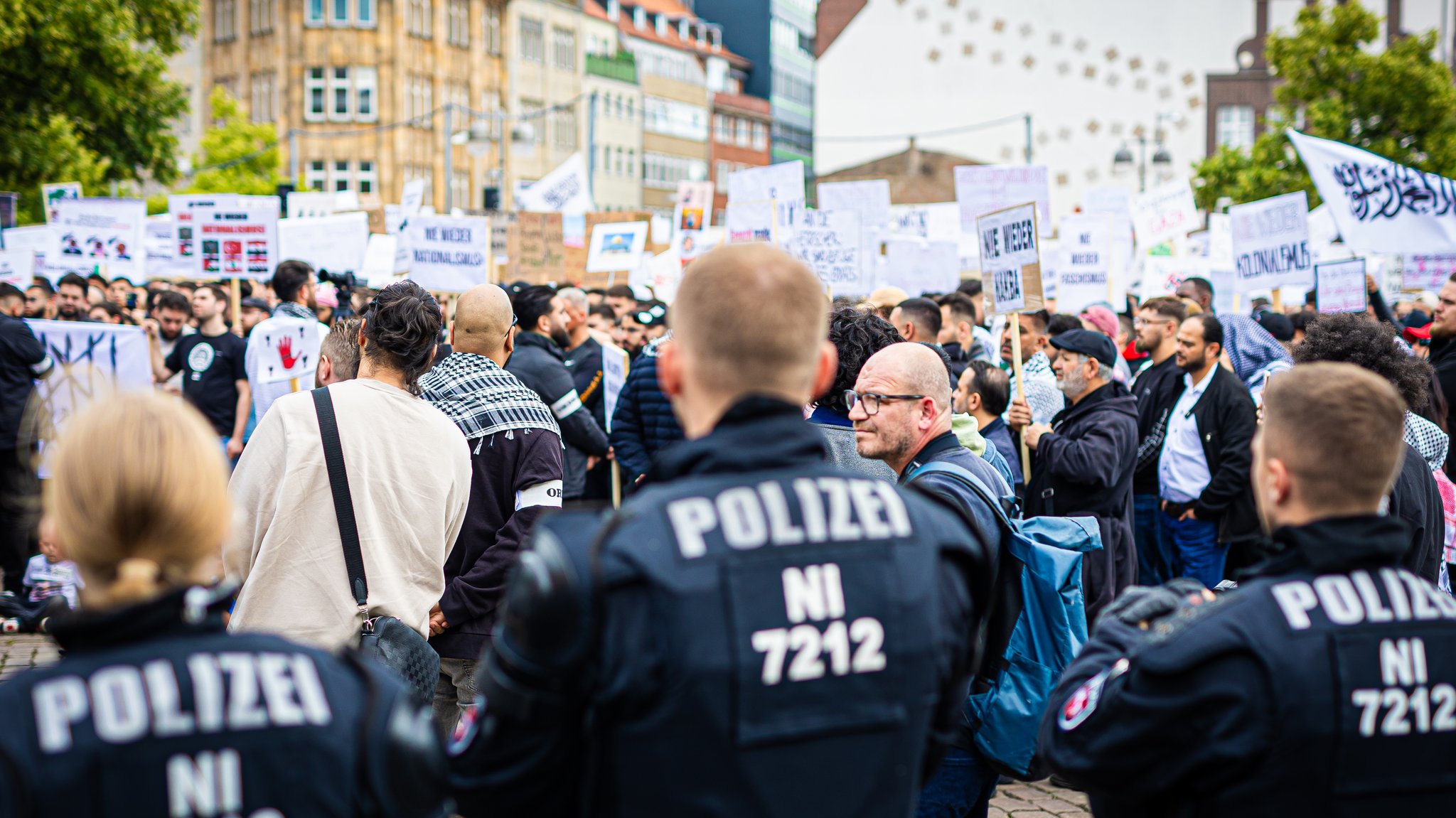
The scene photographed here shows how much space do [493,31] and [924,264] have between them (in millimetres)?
52803

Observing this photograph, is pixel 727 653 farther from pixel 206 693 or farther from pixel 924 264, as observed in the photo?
pixel 924 264

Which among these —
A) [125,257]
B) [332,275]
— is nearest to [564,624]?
[332,275]

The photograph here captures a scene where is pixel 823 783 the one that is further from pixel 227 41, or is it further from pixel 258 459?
pixel 227 41

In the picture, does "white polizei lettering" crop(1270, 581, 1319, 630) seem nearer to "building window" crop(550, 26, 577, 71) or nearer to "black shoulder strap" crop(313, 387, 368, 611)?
"black shoulder strap" crop(313, 387, 368, 611)

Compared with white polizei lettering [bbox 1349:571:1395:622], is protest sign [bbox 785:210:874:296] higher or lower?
higher

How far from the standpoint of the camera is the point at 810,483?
83.8 inches

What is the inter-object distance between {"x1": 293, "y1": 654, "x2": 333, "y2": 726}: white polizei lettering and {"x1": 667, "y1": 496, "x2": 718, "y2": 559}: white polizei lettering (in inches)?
21.5

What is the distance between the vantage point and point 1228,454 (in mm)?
7785

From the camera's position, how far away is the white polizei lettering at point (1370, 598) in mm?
2256

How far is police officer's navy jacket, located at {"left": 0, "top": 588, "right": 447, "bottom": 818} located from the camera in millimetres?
1731

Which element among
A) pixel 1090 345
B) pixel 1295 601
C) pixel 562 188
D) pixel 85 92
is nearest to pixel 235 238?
pixel 1090 345

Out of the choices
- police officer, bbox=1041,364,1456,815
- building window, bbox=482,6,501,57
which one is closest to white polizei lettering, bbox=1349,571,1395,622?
police officer, bbox=1041,364,1456,815

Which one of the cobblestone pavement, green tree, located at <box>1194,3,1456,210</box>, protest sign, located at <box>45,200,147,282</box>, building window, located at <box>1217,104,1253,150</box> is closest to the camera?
the cobblestone pavement

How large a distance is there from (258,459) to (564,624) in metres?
2.17
